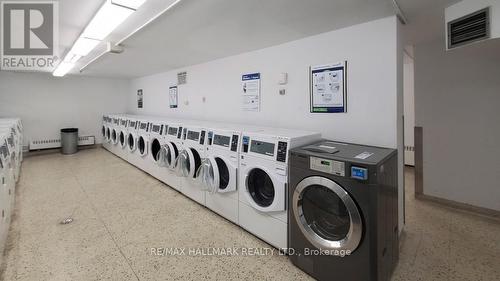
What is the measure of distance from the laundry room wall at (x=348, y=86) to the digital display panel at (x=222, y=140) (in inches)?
28.8

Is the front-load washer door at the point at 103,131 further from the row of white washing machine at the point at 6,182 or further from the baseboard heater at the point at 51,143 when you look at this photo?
the row of white washing machine at the point at 6,182

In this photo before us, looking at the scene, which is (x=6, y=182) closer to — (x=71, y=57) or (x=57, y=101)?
(x=71, y=57)

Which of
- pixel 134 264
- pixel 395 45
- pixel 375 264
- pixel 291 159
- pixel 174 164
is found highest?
pixel 395 45

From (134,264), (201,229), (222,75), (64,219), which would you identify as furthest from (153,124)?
(134,264)

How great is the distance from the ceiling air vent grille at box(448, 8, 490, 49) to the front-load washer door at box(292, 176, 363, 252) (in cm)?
148

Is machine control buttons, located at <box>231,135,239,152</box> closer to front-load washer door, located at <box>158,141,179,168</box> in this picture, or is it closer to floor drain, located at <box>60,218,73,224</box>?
front-load washer door, located at <box>158,141,179,168</box>

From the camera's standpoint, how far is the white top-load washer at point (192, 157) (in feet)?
9.22

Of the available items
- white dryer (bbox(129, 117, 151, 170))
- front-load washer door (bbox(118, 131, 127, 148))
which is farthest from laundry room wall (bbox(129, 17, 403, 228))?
front-load washer door (bbox(118, 131, 127, 148))

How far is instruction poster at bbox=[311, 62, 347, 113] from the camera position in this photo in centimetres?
225

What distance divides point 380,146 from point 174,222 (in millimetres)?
2183

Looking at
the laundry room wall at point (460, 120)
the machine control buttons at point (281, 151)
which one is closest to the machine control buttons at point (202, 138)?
the machine control buttons at point (281, 151)

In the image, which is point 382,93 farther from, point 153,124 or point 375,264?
point 153,124

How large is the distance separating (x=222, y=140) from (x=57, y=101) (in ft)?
19.4

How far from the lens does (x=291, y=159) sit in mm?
1820
